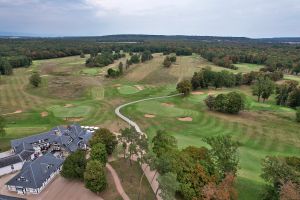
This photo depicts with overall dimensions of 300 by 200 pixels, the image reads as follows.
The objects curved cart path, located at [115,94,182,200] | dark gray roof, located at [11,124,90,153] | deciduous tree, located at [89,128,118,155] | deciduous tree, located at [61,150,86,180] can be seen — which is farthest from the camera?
dark gray roof, located at [11,124,90,153]

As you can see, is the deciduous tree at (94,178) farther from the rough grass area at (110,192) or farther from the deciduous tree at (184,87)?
the deciduous tree at (184,87)

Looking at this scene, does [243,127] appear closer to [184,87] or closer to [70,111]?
[184,87]

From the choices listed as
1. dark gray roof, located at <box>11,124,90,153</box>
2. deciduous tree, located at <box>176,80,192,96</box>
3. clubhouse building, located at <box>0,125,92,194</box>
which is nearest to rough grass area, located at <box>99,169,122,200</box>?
clubhouse building, located at <box>0,125,92,194</box>

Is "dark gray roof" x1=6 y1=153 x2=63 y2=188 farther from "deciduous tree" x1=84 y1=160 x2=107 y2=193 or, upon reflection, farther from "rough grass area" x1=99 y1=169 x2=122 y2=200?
"rough grass area" x1=99 y1=169 x2=122 y2=200

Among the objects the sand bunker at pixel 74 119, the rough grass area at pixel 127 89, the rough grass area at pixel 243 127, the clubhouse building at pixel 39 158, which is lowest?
the rough grass area at pixel 127 89

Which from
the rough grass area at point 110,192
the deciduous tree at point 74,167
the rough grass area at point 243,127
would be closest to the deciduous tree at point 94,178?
the rough grass area at point 110,192

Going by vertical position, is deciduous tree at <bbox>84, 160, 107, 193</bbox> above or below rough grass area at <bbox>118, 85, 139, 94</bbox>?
above
